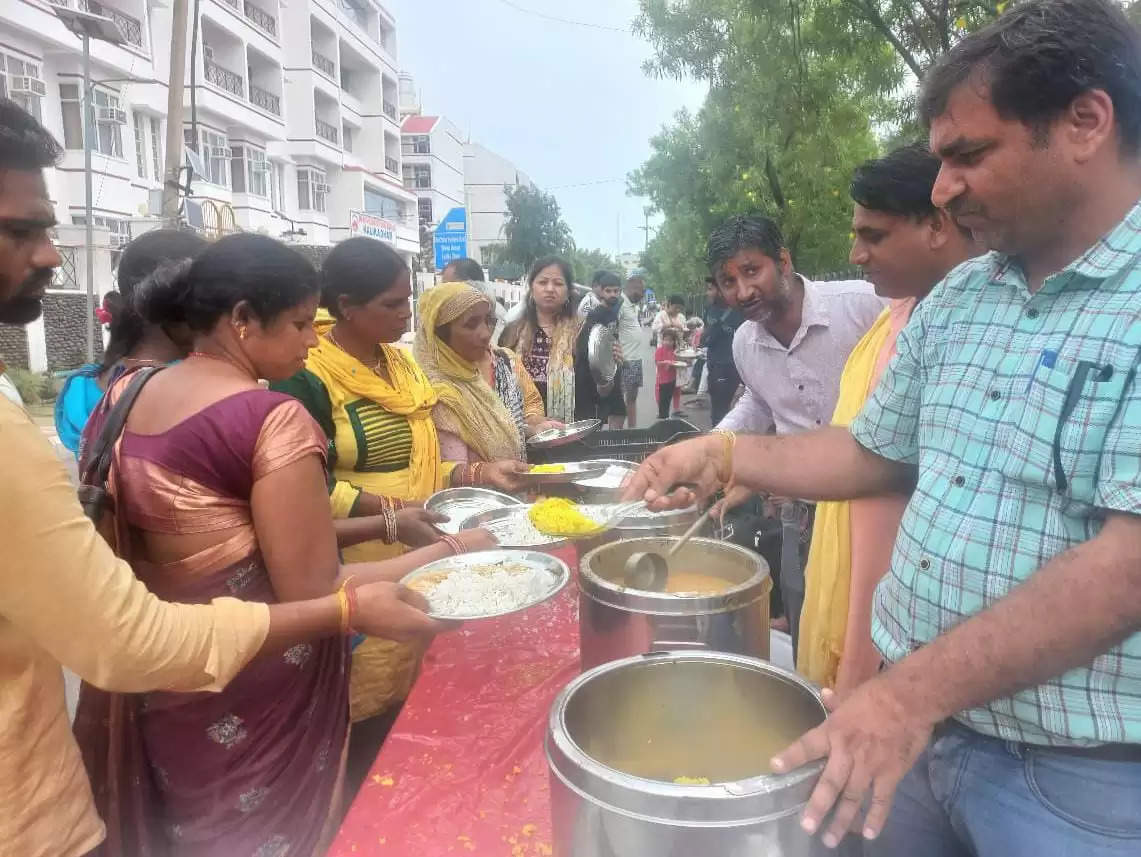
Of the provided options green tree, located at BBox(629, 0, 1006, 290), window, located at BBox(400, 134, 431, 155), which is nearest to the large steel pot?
green tree, located at BBox(629, 0, 1006, 290)

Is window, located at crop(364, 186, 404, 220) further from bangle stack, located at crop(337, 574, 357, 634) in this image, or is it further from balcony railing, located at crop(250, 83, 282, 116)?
bangle stack, located at crop(337, 574, 357, 634)

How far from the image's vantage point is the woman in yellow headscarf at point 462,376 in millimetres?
3369

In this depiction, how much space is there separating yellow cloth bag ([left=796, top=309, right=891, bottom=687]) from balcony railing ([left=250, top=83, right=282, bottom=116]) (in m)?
28.6

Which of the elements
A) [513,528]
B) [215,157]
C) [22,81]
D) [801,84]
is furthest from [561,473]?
[215,157]

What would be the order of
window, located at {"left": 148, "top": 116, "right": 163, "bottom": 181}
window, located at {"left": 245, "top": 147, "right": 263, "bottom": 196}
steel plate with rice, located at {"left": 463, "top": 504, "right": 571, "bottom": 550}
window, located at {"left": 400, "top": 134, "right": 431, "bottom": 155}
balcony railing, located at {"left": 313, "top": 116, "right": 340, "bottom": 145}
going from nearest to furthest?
steel plate with rice, located at {"left": 463, "top": 504, "right": 571, "bottom": 550}
window, located at {"left": 148, "top": 116, "right": 163, "bottom": 181}
window, located at {"left": 245, "top": 147, "right": 263, "bottom": 196}
balcony railing, located at {"left": 313, "top": 116, "right": 340, "bottom": 145}
window, located at {"left": 400, "top": 134, "right": 431, "bottom": 155}

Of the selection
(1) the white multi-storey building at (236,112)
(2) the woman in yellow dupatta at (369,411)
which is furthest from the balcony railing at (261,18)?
(2) the woman in yellow dupatta at (369,411)

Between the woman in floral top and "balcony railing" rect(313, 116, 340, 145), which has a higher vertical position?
"balcony railing" rect(313, 116, 340, 145)

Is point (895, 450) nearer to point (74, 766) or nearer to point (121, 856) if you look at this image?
point (74, 766)

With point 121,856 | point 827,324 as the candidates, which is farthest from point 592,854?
point 827,324

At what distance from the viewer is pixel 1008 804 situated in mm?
1164

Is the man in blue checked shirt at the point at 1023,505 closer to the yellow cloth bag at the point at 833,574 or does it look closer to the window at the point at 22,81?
the yellow cloth bag at the point at 833,574

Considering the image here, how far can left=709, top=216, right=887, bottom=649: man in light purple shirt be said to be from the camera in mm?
3152

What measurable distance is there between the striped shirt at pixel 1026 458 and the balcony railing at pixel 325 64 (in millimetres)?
34217

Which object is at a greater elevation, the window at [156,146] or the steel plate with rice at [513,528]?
the window at [156,146]
